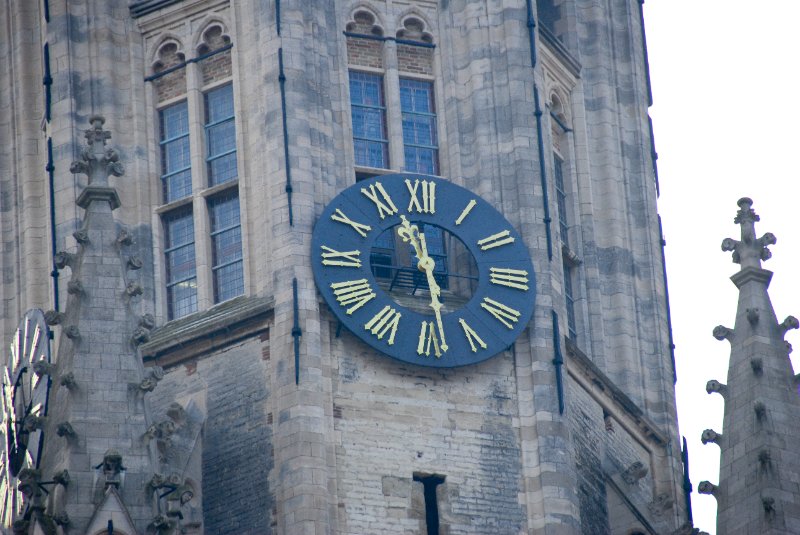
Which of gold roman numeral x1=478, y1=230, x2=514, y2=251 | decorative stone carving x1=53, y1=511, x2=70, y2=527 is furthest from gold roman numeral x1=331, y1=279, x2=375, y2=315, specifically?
decorative stone carving x1=53, y1=511, x2=70, y2=527

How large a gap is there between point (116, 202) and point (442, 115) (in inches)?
284

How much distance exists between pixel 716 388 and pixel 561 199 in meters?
7.59

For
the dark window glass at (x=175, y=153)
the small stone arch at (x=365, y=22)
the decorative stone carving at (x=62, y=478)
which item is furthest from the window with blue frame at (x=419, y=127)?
the decorative stone carving at (x=62, y=478)

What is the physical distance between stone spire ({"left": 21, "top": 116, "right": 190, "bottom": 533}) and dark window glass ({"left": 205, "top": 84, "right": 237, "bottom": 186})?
4.78 m

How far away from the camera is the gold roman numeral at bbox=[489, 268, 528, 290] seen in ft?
214

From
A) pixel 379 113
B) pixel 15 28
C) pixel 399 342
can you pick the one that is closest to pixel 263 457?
pixel 399 342

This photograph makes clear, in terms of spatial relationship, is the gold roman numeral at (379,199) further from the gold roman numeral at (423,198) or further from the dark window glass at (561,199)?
the dark window glass at (561,199)

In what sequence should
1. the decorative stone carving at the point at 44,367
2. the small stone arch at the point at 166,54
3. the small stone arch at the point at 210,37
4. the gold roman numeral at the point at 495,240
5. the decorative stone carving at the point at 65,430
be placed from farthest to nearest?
the small stone arch at the point at 166,54
the small stone arch at the point at 210,37
the gold roman numeral at the point at 495,240
the decorative stone carving at the point at 44,367
the decorative stone carving at the point at 65,430

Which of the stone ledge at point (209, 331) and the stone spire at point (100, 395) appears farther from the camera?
the stone ledge at point (209, 331)

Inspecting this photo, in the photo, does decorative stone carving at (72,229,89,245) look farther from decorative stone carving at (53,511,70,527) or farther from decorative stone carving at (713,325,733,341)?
decorative stone carving at (713,325,733,341)

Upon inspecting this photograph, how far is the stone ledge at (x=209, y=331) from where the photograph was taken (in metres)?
64.8

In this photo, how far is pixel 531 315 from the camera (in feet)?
213

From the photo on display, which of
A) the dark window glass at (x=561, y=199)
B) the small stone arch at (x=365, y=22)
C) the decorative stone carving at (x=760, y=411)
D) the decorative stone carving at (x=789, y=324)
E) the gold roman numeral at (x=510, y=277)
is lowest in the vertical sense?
the decorative stone carving at (x=760, y=411)

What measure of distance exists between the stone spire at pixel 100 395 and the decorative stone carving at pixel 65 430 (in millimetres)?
14
